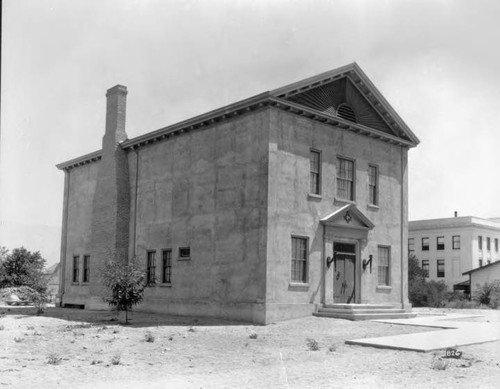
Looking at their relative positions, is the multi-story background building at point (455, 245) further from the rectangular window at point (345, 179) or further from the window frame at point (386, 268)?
the rectangular window at point (345, 179)

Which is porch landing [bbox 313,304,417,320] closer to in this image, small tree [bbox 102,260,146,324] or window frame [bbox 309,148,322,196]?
window frame [bbox 309,148,322,196]

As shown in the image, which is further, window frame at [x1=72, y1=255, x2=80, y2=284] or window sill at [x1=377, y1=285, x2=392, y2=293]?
window frame at [x1=72, y1=255, x2=80, y2=284]

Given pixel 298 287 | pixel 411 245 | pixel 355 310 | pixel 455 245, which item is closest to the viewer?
pixel 355 310

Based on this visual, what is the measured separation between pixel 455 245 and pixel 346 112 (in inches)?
2228

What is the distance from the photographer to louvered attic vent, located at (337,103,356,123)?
26036 millimetres

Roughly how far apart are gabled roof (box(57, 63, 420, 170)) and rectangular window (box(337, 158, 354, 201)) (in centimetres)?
148

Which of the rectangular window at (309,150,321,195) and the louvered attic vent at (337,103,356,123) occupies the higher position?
the louvered attic vent at (337,103,356,123)

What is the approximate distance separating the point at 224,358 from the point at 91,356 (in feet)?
9.58

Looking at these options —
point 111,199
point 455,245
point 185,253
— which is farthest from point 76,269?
point 455,245

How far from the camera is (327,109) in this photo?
83.5 feet

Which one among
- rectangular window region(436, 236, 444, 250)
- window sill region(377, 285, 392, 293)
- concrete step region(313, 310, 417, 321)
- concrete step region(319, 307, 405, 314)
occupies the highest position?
rectangular window region(436, 236, 444, 250)

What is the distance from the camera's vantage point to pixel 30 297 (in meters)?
28.5

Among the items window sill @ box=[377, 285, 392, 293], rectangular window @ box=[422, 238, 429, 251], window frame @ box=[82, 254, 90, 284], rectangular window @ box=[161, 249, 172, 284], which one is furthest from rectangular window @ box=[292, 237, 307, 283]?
rectangular window @ box=[422, 238, 429, 251]

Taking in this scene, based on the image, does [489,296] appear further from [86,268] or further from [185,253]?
[86,268]
